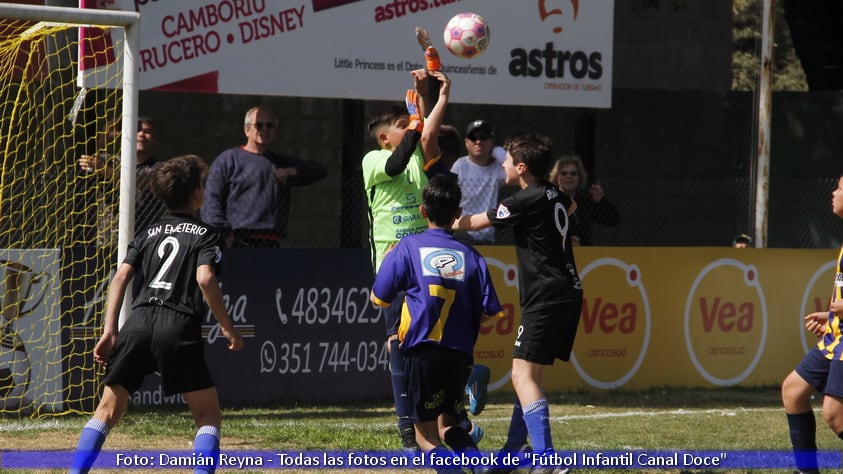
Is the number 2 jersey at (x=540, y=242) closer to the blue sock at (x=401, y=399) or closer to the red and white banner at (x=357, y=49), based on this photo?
the blue sock at (x=401, y=399)

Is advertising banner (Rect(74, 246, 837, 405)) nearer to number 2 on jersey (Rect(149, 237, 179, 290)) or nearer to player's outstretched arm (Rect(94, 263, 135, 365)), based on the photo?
player's outstretched arm (Rect(94, 263, 135, 365))

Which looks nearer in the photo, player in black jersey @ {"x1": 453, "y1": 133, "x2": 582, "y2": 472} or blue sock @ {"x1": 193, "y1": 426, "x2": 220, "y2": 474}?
blue sock @ {"x1": 193, "y1": 426, "x2": 220, "y2": 474}

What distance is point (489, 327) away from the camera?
426 inches

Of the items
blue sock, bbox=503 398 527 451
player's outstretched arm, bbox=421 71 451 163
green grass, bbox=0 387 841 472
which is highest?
player's outstretched arm, bbox=421 71 451 163

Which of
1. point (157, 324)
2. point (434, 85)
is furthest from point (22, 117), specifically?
point (157, 324)

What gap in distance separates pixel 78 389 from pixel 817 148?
980 centimetres

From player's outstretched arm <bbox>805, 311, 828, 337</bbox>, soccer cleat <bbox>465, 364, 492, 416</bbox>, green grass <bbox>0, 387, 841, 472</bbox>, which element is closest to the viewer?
player's outstretched arm <bbox>805, 311, 828, 337</bbox>

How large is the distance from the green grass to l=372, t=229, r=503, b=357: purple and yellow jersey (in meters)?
1.59

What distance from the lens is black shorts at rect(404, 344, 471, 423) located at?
6379 mm

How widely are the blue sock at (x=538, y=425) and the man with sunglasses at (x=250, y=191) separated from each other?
3817mm

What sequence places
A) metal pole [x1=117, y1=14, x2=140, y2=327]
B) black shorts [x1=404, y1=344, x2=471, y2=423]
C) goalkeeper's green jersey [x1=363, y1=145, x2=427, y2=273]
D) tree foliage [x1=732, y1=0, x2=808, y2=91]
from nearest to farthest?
black shorts [x1=404, y1=344, x2=471, y2=423], goalkeeper's green jersey [x1=363, y1=145, x2=427, y2=273], metal pole [x1=117, y1=14, x2=140, y2=327], tree foliage [x1=732, y1=0, x2=808, y2=91]

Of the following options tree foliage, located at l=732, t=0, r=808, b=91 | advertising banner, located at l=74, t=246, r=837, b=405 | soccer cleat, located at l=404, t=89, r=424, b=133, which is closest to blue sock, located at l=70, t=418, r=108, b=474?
soccer cleat, located at l=404, t=89, r=424, b=133

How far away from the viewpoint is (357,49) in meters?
11.1

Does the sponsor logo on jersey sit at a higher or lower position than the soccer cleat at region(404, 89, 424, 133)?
lower
